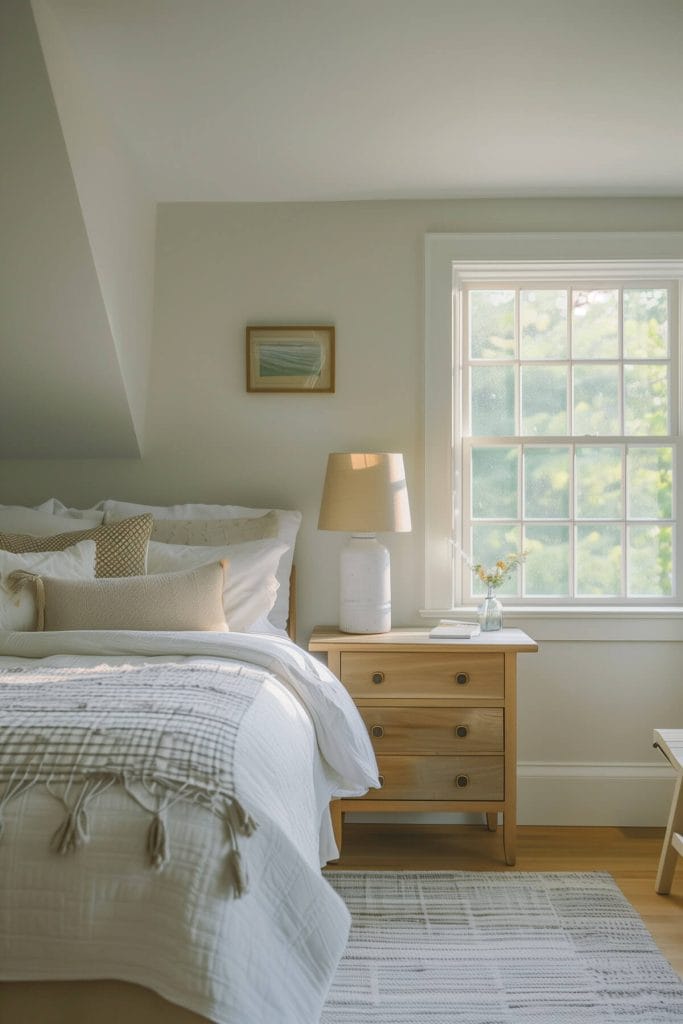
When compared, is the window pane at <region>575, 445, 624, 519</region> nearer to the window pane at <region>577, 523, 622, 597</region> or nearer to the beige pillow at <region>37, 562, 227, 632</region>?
the window pane at <region>577, 523, 622, 597</region>

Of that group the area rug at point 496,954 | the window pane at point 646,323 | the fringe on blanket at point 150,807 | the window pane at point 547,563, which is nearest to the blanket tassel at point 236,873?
the fringe on blanket at point 150,807

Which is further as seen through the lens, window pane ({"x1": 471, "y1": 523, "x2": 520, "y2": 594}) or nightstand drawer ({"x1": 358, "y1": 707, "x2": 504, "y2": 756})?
window pane ({"x1": 471, "y1": 523, "x2": 520, "y2": 594})

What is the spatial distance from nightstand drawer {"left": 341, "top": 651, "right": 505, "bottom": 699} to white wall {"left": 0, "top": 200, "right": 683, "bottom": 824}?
47cm

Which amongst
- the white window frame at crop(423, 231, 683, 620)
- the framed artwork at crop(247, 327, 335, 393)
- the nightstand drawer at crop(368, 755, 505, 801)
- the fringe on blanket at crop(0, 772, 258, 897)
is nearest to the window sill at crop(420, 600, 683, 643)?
the white window frame at crop(423, 231, 683, 620)

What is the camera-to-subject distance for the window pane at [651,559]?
3730 millimetres

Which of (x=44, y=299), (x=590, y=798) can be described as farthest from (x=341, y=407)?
(x=590, y=798)

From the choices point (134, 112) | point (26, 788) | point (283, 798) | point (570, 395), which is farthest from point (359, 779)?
point (134, 112)

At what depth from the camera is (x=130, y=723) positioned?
1.75m

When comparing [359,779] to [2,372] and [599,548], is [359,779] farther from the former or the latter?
[2,372]

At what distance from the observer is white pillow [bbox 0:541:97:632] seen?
104 inches

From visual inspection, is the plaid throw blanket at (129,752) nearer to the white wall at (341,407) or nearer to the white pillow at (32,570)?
the white pillow at (32,570)

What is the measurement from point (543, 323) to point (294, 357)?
1.04 m

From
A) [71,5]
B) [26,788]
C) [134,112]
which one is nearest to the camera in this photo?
[26,788]

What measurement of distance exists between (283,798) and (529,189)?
104 inches
